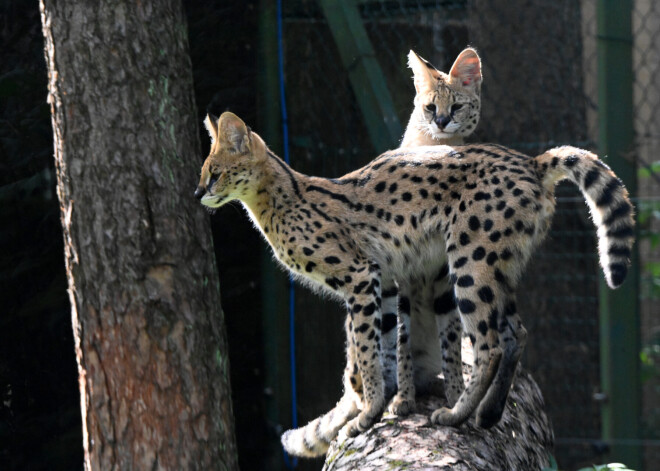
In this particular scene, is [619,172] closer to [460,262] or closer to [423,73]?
[423,73]

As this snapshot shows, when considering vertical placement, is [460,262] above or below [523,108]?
below

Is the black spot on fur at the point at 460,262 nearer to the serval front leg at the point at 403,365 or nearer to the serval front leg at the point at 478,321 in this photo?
the serval front leg at the point at 478,321

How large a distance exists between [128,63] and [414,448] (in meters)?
2.16

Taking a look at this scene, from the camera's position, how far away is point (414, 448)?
3174mm

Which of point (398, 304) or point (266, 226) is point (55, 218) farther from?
point (398, 304)

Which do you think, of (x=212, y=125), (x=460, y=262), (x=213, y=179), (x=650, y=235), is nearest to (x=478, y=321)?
(x=460, y=262)

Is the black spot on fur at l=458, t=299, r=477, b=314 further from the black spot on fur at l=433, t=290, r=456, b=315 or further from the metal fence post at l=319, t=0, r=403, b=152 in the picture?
the metal fence post at l=319, t=0, r=403, b=152

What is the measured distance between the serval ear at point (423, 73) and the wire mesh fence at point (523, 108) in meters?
0.52

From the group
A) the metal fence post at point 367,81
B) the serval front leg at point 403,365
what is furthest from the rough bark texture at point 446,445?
the metal fence post at point 367,81

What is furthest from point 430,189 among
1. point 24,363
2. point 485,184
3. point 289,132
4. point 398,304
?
point 24,363

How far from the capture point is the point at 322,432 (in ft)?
13.4

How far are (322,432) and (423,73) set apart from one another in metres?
2.17

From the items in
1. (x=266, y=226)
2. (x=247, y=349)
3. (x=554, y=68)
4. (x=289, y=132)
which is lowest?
(x=247, y=349)

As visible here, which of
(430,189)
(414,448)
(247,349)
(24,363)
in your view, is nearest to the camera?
(414,448)
